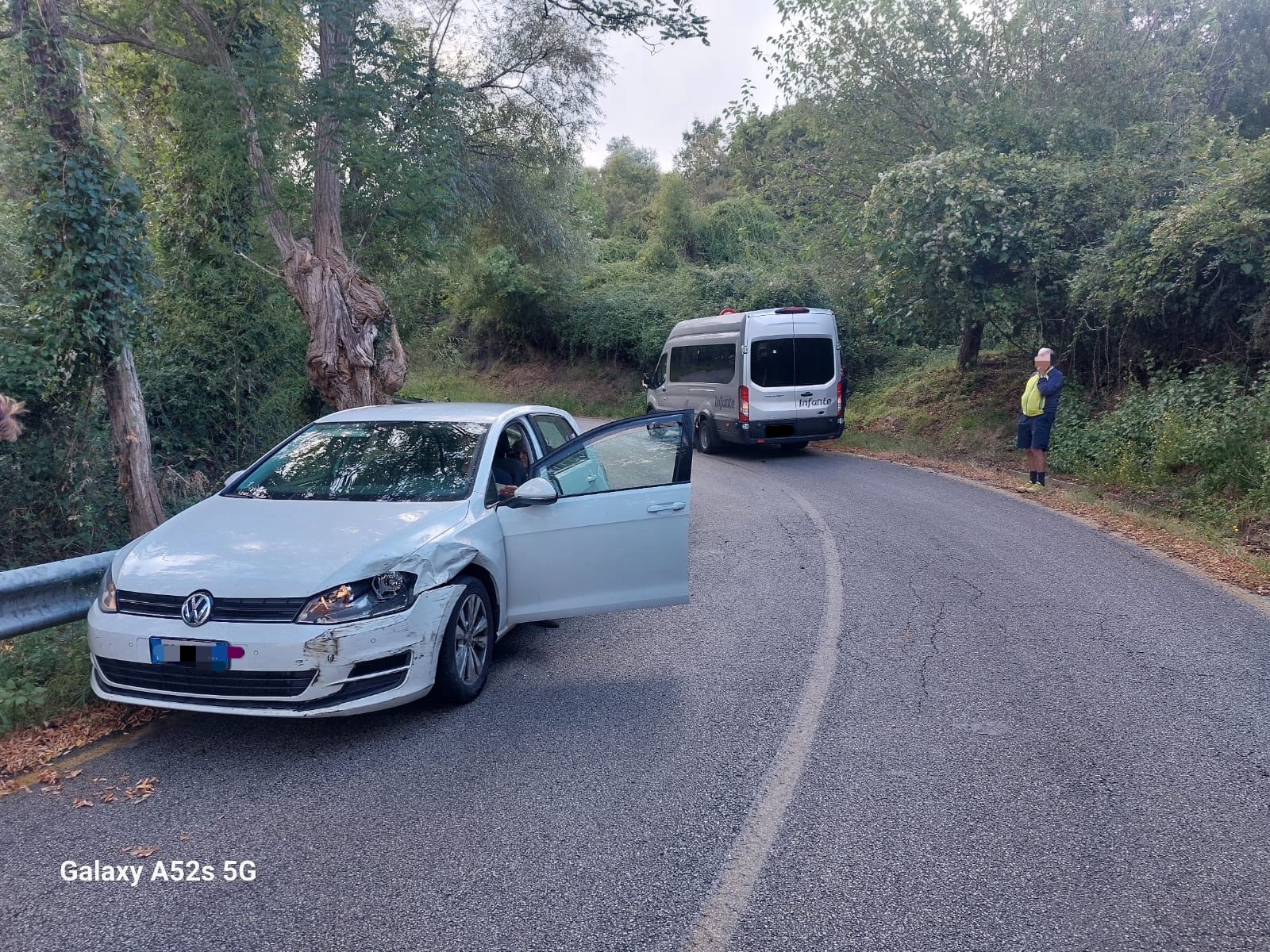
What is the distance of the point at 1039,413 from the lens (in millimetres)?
12281

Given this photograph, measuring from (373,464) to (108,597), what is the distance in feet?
5.62

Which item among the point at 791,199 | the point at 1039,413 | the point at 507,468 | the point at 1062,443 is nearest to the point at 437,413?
the point at 507,468

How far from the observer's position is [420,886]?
133 inches

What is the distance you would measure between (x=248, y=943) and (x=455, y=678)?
1962mm

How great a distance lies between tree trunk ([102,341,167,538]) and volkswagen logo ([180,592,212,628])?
489cm

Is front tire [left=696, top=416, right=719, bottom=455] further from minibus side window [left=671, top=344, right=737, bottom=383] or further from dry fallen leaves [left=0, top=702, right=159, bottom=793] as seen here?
dry fallen leaves [left=0, top=702, right=159, bottom=793]

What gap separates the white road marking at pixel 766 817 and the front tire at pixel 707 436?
1127cm

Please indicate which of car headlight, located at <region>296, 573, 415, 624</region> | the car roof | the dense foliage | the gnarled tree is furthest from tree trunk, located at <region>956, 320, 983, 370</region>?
car headlight, located at <region>296, 573, 415, 624</region>

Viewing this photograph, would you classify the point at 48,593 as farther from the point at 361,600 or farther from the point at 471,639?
the point at 471,639

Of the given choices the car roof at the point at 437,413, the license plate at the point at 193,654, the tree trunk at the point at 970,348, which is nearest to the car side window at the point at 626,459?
the car roof at the point at 437,413

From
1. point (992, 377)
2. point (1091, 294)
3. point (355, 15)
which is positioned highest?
point (355, 15)

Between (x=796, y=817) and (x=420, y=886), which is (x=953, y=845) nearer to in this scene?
(x=796, y=817)

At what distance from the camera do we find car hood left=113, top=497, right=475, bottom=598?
14.6 ft

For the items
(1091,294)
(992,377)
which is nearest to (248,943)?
(1091,294)
